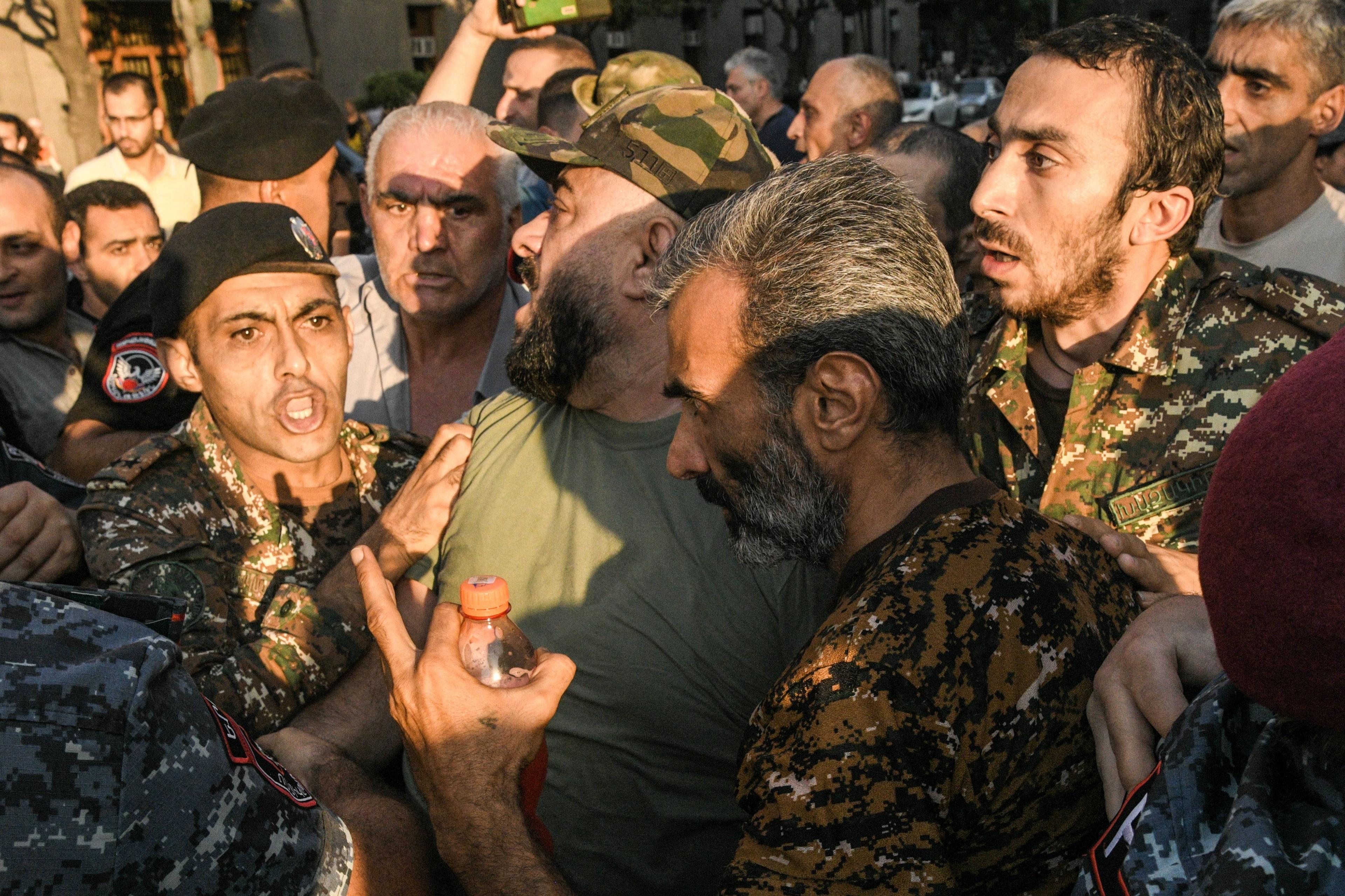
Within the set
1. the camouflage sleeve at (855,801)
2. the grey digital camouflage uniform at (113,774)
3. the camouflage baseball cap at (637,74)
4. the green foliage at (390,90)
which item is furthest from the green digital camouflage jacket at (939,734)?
the green foliage at (390,90)

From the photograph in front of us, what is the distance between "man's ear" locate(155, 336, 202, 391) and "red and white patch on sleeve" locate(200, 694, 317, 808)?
160 centimetres

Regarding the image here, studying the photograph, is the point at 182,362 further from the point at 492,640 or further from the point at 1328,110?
the point at 1328,110

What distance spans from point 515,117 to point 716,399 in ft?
17.6

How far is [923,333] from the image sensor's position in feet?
5.83

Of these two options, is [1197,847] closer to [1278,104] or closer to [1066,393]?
[1066,393]

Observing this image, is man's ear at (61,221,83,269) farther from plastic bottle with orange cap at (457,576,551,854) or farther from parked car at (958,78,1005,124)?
parked car at (958,78,1005,124)

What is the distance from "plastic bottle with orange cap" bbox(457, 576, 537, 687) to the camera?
168 centimetres

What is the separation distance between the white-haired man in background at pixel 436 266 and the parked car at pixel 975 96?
2587 centimetres

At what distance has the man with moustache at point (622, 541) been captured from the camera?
2.10 meters

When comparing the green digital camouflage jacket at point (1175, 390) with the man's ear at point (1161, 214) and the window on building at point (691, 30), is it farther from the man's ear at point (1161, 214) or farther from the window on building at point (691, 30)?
the window on building at point (691, 30)

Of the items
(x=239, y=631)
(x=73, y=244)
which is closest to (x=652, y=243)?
(x=239, y=631)

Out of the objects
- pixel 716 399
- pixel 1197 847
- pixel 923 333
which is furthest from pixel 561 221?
pixel 1197 847

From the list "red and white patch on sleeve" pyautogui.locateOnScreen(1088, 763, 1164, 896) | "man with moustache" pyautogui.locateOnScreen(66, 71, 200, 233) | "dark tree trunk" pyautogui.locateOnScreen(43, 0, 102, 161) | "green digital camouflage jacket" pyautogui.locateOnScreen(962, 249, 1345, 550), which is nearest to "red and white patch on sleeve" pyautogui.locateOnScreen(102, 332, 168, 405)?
"green digital camouflage jacket" pyautogui.locateOnScreen(962, 249, 1345, 550)

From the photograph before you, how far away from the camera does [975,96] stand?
3091 centimetres
